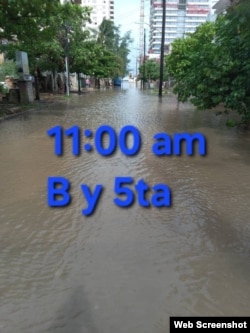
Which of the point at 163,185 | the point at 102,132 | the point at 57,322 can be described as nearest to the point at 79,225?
the point at 57,322

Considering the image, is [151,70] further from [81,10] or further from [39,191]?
[39,191]

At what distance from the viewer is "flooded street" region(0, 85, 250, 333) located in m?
2.73

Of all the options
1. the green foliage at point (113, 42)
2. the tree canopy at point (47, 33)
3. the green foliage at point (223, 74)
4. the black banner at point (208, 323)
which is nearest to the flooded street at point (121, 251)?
the black banner at point (208, 323)


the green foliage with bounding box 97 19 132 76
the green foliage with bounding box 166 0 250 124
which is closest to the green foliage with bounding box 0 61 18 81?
the green foliage with bounding box 97 19 132 76

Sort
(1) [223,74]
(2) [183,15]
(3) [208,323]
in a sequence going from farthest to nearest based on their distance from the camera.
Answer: (2) [183,15]
(1) [223,74]
(3) [208,323]

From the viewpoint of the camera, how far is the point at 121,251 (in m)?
3.59

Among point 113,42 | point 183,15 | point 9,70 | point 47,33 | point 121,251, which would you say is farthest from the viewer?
point 183,15

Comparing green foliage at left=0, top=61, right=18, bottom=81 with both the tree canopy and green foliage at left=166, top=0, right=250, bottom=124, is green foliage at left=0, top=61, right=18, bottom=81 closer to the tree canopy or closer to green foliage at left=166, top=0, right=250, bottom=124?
the tree canopy

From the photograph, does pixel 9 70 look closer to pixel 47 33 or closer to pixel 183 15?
pixel 47 33

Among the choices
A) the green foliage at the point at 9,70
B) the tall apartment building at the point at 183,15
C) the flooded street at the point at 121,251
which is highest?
the tall apartment building at the point at 183,15

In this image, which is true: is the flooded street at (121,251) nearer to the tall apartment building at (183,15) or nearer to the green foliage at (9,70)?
the green foliage at (9,70)

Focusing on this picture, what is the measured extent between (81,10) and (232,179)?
1409 centimetres

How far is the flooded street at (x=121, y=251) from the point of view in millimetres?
2732

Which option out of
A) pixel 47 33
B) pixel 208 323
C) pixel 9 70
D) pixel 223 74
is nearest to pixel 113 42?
pixel 9 70
